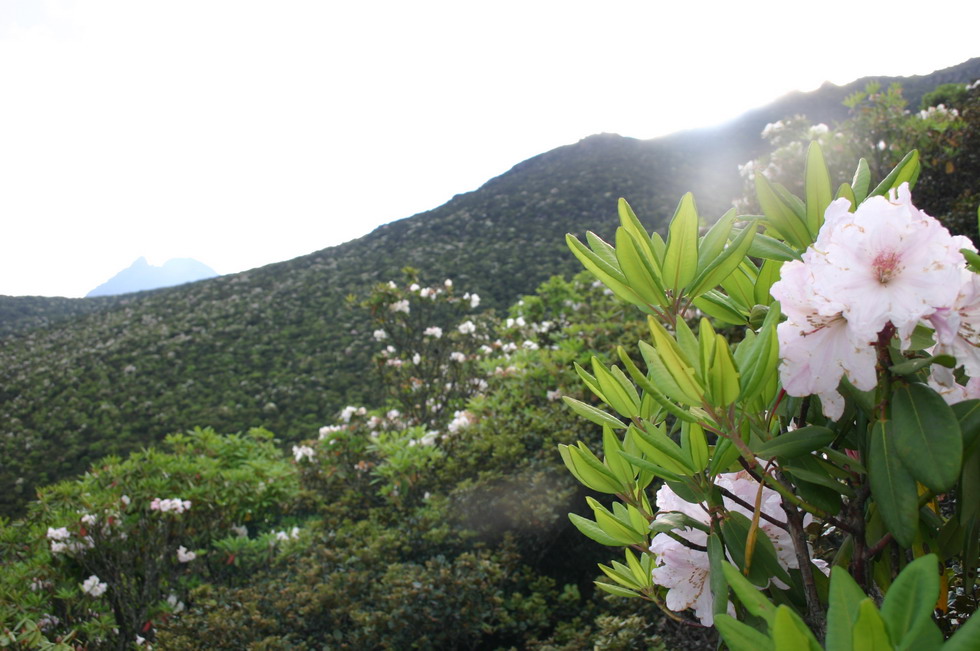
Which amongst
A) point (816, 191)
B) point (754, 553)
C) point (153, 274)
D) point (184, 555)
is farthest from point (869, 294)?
point (153, 274)

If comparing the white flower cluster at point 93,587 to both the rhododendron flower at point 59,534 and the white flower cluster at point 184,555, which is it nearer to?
the rhododendron flower at point 59,534

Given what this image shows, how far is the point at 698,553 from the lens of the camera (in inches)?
31.0

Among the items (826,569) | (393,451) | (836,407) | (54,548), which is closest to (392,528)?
(393,451)

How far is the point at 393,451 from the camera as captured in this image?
420 cm

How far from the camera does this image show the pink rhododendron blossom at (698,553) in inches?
31.0

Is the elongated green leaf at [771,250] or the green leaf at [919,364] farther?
the elongated green leaf at [771,250]

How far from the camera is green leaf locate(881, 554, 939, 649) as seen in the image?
466 mm

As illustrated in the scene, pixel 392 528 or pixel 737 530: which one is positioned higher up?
pixel 737 530

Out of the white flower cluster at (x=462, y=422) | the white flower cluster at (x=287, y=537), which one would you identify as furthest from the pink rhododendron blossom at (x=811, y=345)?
the white flower cluster at (x=287, y=537)

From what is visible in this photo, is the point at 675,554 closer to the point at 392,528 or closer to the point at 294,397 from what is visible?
the point at 392,528

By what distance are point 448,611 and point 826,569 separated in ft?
7.00

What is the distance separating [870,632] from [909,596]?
71 mm

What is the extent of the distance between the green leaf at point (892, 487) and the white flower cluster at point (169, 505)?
172 inches

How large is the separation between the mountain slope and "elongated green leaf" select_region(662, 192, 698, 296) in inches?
Answer: 349
